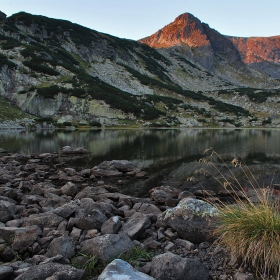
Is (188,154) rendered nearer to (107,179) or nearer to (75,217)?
(107,179)

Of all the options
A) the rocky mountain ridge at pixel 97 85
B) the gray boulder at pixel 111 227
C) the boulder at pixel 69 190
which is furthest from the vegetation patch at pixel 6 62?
the gray boulder at pixel 111 227

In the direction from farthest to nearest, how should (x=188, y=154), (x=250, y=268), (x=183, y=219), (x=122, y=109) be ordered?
Answer: (x=122, y=109)
(x=188, y=154)
(x=183, y=219)
(x=250, y=268)

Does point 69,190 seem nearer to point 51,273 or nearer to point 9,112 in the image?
point 51,273

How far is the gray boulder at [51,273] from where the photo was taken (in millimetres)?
4906

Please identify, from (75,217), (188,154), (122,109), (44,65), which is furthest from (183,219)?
(44,65)

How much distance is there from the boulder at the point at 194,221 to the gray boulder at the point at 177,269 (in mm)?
1743

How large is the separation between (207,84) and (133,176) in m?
187

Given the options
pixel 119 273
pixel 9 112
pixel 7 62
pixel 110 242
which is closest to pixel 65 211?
pixel 110 242

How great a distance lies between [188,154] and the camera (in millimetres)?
34188

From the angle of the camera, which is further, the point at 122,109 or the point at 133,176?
the point at 122,109

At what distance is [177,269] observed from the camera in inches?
221

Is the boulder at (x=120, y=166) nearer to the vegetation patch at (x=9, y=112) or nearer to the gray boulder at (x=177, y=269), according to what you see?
the gray boulder at (x=177, y=269)

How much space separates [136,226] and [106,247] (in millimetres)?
2065

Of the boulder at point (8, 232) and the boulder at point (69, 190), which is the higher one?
the boulder at point (8, 232)
